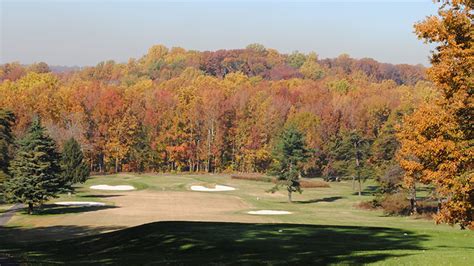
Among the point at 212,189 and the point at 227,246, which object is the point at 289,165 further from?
the point at 227,246

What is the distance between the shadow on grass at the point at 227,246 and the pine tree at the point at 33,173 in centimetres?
1583

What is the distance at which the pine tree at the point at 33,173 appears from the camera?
1759 inches

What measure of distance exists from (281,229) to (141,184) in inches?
1846

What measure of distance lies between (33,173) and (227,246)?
86.6 ft

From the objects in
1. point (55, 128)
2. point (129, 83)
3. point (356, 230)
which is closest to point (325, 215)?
point (356, 230)

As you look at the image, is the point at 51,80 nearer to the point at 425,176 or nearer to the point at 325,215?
the point at 325,215

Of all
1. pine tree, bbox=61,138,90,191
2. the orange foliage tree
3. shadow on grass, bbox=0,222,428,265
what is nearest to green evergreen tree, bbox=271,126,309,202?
pine tree, bbox=61,138,90,191

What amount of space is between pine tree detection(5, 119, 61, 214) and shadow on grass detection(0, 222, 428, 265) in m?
15.8

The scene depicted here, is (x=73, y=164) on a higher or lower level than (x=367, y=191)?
higher

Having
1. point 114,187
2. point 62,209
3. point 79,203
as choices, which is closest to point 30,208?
point 62,209

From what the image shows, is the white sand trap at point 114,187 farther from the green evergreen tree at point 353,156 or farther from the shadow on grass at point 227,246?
the shadow on grass at point 227,246

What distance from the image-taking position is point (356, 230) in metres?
30.5

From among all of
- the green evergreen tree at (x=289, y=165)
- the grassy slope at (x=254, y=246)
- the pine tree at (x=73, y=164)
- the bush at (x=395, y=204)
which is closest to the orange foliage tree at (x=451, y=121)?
the grassy slope at (x=254, y=246)

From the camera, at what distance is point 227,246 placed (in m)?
23.8
